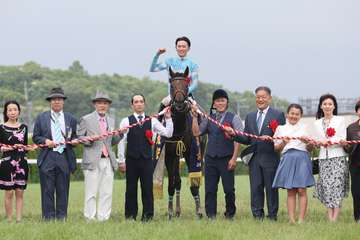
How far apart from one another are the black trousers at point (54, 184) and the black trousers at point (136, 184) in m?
0.93

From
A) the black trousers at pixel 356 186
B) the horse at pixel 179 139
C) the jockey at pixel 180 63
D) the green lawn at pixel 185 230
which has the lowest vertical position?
the green lawn at pixel 185 230

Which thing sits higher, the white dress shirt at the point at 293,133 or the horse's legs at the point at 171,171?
the white dress shirt at the point at 293,133

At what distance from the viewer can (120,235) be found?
26.4 ft

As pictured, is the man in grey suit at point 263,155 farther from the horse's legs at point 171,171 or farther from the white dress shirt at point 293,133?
the horse's legs at point 171,171

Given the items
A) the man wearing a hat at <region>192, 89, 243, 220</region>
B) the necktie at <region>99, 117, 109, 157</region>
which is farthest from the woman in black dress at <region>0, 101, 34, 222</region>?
the man wearing a hat at <region>192, 89, 243, 220</region>

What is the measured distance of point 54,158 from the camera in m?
9.88

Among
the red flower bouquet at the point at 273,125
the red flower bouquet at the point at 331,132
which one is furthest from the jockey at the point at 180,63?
the red flower bouquet at the point at 331,132

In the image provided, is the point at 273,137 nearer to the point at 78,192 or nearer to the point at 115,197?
the point at 115,197

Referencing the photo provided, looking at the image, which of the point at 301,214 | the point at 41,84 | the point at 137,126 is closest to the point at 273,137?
the point at 301,214

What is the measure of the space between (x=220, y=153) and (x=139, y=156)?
→ 1254 millimetres

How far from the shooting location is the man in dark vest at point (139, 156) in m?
10.1

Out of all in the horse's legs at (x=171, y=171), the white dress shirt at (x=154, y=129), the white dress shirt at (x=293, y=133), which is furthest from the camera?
the horse's legs at (x=171, y=171)

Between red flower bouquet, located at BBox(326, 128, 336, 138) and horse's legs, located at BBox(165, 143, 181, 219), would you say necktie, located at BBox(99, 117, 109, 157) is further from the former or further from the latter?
red flower bouquet, located at BBox(326, 128, 336, 138)

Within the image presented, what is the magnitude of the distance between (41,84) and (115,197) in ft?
290
